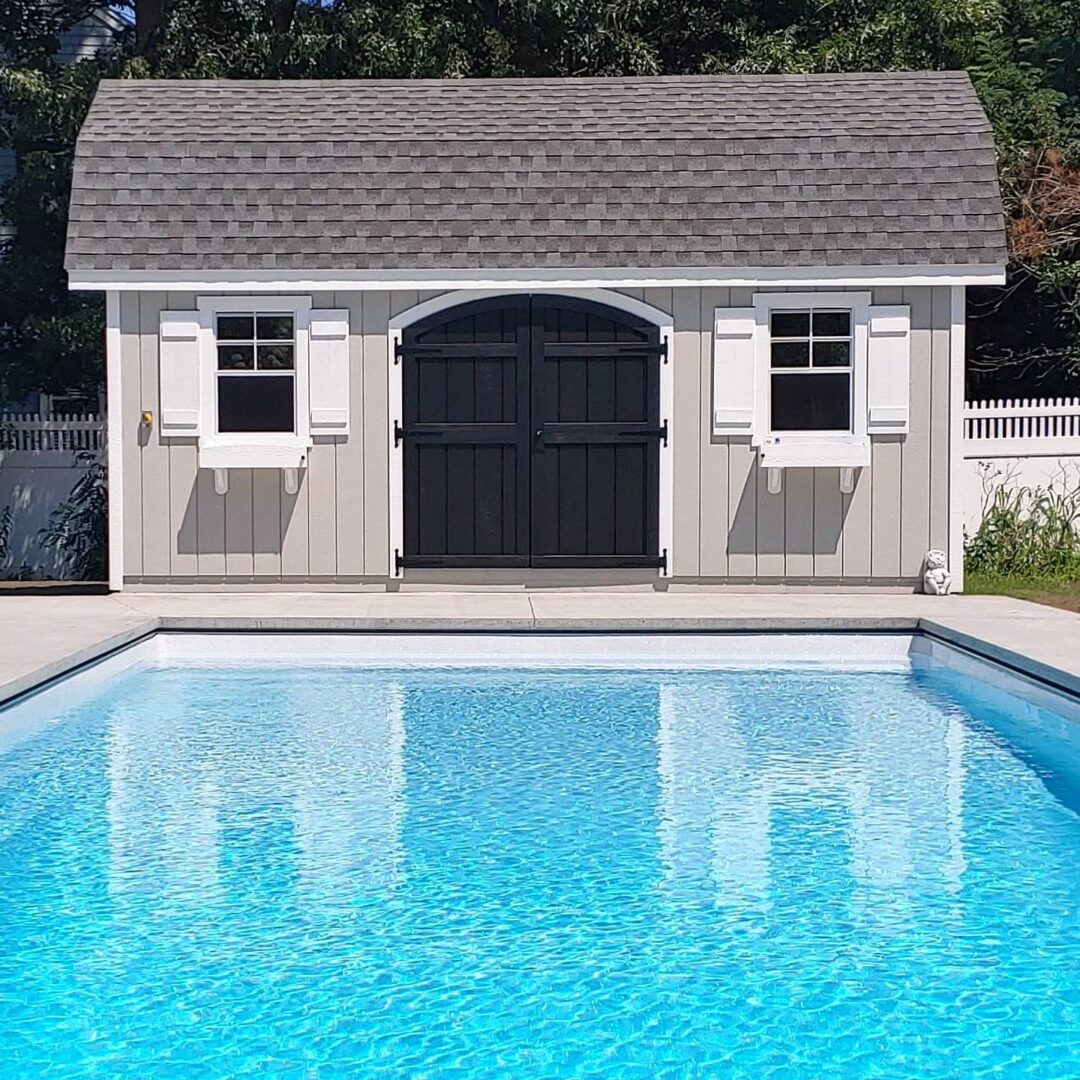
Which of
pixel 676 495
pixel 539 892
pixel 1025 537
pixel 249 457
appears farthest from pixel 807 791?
pixel 1025 537

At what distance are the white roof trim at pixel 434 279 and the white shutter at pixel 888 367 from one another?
27 centimetres

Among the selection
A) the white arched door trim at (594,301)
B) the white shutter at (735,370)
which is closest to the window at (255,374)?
the white arched door trim at (594,301)

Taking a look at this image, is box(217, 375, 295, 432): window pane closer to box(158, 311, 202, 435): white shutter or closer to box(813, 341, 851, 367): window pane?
box(158, 311, 202, 435): white shutter

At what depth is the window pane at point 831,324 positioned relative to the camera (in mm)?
11656

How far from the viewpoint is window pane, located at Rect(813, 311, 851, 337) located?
38.2 feet

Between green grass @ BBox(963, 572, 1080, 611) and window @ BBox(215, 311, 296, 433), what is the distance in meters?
5.69

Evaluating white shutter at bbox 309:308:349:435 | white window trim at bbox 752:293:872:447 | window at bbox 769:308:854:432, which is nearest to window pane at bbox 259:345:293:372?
white shutter at bbox 309:308:349:435

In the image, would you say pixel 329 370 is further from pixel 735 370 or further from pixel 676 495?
pixel 735 370

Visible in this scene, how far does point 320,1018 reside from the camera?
3.88m

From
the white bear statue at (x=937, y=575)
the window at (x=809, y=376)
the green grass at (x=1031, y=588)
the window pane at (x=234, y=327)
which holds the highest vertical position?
the window pane at (x=234, y=327)

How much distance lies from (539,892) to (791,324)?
7.48 m

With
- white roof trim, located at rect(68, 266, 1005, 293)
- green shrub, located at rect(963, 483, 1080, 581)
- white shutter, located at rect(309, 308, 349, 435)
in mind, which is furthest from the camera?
green shrub, located at rect(963, 483, 1080, 581)

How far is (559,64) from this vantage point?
726 inches

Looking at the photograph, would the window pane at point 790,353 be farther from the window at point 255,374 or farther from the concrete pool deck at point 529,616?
the window at point 255,374
